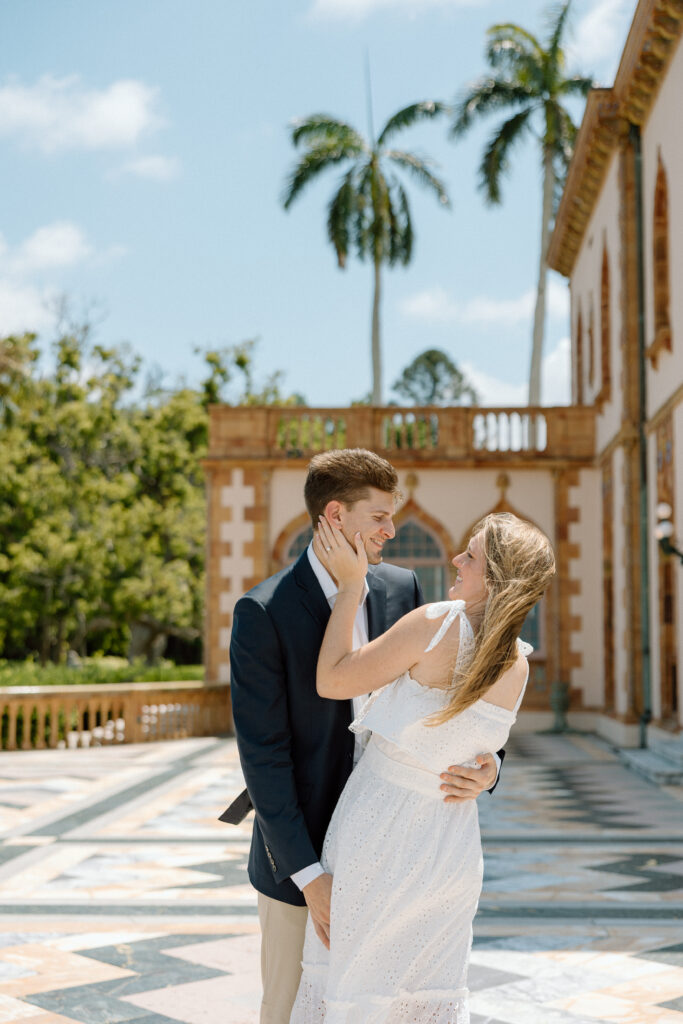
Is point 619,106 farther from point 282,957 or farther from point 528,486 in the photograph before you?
point 282,957

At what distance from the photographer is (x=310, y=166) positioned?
96.0 feet

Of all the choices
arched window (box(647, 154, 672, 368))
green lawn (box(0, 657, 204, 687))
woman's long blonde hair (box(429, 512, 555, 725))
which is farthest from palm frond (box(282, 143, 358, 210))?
woman's long blonde hair (box(429, 512, 555, 725))

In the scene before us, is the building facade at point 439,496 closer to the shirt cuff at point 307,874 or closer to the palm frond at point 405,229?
the palm frond at point 405,229

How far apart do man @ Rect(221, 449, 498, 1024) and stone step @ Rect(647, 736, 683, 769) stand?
10613mm

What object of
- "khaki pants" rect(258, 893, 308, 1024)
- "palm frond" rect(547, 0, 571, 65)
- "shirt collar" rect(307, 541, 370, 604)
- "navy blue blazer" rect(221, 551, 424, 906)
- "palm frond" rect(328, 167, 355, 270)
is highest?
"palm frond" rect(547, 0, 571, 65)

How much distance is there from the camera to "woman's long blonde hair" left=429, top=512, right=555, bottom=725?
2758 mm

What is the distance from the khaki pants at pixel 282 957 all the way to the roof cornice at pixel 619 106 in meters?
12.7

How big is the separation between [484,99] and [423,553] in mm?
12899

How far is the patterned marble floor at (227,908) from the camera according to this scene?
4.99 metres

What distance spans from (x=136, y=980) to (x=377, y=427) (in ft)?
52.3

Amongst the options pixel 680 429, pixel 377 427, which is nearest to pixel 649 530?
pixel 680 429

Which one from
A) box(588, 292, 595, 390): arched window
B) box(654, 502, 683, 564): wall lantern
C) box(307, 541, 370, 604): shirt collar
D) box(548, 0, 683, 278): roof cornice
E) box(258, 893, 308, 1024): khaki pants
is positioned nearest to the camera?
box(258, 893, 308, 1024): khaki pants

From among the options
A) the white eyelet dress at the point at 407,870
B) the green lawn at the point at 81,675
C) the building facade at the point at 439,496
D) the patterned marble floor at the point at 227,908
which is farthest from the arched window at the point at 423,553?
the white eyelet dress at the point at 407,870

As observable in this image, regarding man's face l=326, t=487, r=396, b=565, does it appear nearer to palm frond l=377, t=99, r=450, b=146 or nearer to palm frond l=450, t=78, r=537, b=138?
palm frond l=450, t=78, r=537, b=138
